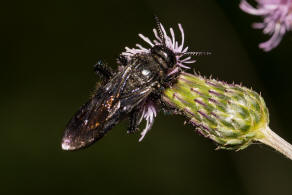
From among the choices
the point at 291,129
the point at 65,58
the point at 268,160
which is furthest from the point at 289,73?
the point at 65,58

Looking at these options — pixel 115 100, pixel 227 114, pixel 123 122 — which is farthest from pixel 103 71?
pixel 123 122

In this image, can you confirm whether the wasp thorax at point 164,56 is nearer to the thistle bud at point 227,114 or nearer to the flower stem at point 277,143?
the thistle bud at point 227,114

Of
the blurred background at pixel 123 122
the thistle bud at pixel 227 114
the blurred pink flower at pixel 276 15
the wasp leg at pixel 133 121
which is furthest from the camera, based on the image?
the blurred background at pixel 123 122

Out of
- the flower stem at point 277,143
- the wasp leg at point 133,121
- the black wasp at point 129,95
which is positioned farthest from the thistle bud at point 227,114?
the wasp leg at point 133,121

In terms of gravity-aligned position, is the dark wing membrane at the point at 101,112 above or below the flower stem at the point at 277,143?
above

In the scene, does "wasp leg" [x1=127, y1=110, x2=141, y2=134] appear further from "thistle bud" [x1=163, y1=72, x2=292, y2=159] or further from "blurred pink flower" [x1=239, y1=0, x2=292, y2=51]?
"blurred pink flower" [x1=239, y1=0, x2=292, y2=51]

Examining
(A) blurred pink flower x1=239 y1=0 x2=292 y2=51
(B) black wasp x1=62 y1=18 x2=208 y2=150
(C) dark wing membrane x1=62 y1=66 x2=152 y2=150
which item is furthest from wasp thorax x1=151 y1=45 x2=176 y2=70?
(A) blurred pink flower x1=239 y1=0 x2=292 y2=51

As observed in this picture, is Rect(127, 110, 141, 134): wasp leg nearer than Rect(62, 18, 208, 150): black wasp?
No

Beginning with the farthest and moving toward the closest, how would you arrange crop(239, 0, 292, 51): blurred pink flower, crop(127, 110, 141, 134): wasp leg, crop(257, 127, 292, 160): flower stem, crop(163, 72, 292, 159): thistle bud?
crop(127, 110, 141, 134): wasp leg < crop(163, 72, 292, 159): thistle bud < crop(257, 127, 292, 160): flower stem < crop(239, 0, 292, 51): blurred pink flower
